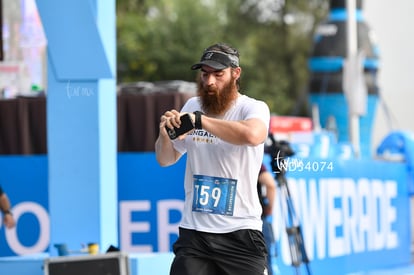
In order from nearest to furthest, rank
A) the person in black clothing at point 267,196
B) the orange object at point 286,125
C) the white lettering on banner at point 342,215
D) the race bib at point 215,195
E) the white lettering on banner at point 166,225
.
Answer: the race bib at point 215,195, the person in black clothing at point 267,196, the white lettering on banner at point 166,225, the white lettering on banner at point 342,215, the orange object at point 286,125

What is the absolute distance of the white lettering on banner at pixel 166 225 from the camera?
1182 cm

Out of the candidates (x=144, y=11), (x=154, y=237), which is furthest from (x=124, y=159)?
(x=144, y=11)

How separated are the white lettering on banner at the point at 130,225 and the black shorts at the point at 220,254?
224 inches

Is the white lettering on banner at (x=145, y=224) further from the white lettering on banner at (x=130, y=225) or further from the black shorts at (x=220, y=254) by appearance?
the black shorts at (x=220, y=254)

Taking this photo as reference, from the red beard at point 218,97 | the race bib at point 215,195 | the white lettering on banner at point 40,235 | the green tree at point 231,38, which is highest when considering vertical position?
the green tree at point 231,38

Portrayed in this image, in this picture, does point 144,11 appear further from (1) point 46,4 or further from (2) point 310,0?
(1) point 46,4

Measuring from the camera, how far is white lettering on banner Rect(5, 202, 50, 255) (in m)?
12.0

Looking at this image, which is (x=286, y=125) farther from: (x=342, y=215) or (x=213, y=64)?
(x=213, y=64)

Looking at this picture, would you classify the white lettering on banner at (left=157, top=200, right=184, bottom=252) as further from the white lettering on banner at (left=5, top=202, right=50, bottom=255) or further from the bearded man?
the bearded man

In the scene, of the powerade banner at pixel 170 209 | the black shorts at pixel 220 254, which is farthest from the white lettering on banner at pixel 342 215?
the black shorts at pixel 220 254

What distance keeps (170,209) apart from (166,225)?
0.18m

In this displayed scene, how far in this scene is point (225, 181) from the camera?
6.19 m

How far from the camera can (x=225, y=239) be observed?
617 centimetres

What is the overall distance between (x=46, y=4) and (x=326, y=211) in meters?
5.34
